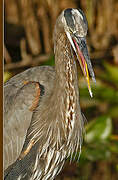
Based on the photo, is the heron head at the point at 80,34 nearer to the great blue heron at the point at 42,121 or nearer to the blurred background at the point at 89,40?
the great blue heron at the point at 42,121

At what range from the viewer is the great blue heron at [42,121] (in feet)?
8.50

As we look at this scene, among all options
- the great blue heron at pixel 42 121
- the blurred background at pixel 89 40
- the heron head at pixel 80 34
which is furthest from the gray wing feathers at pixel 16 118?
the blurred background at pixel 89 40

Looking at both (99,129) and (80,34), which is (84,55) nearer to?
(80,34)

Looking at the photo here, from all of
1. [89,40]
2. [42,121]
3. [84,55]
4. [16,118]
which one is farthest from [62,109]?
[89,40]

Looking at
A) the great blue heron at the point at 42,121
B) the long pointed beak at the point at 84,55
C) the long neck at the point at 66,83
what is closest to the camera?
the long pointed beak at the point at 84,55

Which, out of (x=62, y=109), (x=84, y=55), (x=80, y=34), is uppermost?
(x=80, y=34)

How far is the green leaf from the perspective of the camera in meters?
4.17

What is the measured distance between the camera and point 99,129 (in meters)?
4.18

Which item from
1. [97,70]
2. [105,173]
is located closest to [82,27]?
[105,173]

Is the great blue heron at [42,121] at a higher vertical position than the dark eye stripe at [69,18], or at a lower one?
lower

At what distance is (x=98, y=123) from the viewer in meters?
4.18

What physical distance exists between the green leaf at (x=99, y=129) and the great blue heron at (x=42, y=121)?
4.24 feet

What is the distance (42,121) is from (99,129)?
5.04 feet

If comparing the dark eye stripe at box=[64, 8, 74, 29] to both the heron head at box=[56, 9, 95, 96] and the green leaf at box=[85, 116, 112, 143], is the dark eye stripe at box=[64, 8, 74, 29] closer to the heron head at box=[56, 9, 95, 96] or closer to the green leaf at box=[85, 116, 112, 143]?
the heron head at box=[56, 9, 95, 96]
